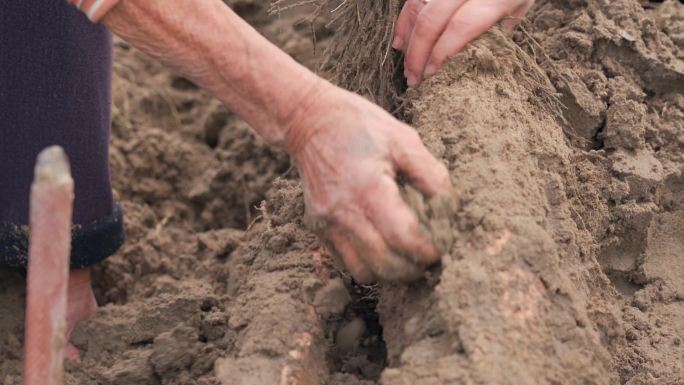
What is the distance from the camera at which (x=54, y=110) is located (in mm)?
2094

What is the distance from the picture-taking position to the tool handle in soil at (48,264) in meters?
1.11

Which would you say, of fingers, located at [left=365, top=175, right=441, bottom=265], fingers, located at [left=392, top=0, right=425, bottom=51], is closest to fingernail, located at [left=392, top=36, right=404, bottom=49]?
fingers, located at [left=392, top=0, right=425, bottom=51]

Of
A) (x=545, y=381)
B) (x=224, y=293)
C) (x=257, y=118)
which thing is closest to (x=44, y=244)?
(x=257, y=118)

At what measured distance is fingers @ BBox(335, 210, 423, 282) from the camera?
146 centimetres

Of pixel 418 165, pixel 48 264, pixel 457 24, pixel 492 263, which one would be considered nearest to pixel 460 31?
pixel 457 24

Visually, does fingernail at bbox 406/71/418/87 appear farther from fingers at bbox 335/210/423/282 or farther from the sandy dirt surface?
fingers at bbox 335/210/423/282

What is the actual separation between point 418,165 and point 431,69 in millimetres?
526

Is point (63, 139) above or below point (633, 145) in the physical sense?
below

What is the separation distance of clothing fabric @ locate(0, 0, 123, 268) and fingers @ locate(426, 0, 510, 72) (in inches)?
34.1

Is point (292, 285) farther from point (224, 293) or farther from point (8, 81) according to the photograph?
point (8, 81)

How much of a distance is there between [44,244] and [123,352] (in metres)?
1.01

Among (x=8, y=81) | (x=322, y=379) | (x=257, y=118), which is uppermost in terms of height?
(x=257, y=118)

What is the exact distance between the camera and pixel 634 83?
7.55 feet

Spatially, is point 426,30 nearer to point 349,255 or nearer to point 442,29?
point 442,29
